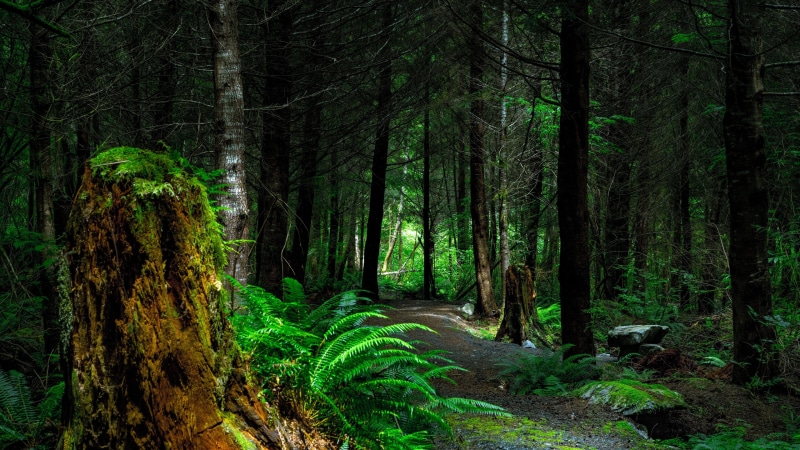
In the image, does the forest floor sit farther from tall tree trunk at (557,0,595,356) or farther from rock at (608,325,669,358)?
rock at (608,325,669,358)

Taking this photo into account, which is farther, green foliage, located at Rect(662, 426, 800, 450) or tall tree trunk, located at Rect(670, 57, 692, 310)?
tall tree trunk, located at Rect(670, 57, 692, 310)

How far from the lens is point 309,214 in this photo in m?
15.9

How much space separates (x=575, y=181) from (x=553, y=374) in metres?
2.89

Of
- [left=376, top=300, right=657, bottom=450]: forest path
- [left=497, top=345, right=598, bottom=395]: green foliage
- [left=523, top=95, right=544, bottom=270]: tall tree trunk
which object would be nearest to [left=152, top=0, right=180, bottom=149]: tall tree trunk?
[left=376, top=300, right=657, bottom=450]: forest path

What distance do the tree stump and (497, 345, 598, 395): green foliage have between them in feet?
13.7

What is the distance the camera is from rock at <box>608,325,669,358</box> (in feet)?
33.5

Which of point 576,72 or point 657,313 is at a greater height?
point 576,72

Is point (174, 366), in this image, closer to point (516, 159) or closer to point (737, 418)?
point (737, 418)

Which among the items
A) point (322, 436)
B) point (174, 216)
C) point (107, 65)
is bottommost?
point (322, 436)

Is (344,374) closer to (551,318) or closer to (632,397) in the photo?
(632,397)

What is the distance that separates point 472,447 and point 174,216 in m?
2.90


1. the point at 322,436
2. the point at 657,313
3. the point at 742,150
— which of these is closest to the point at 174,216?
the point at 322,436

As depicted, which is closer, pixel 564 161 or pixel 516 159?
pixel 564 161

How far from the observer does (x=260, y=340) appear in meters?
2.79
